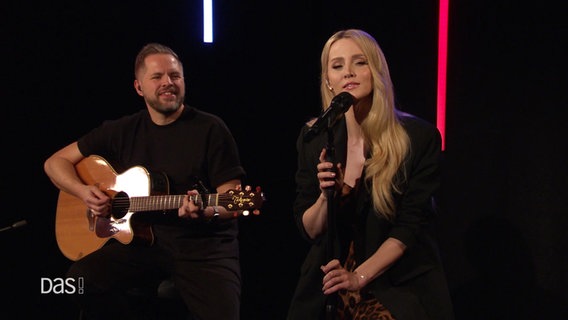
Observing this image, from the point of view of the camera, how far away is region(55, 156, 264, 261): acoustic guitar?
3061 mm

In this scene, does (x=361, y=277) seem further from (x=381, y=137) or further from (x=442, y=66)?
(x=442, y=66)

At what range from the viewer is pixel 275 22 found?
13.6ft

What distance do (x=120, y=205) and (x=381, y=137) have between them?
1540mm

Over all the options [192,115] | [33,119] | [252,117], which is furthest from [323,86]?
[33,119]

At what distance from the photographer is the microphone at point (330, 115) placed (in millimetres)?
2078

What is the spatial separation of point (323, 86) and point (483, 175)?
1.23 meters

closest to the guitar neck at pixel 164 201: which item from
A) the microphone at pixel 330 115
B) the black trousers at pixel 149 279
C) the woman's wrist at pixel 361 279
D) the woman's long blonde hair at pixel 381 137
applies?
the black trousers at pixel 149 279

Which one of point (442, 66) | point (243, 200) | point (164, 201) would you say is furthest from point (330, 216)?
point (442, 66)

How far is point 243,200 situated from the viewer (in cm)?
302

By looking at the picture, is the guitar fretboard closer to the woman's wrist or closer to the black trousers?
the black trousers

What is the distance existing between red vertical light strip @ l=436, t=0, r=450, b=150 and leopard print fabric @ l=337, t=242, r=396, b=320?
50.4 inches

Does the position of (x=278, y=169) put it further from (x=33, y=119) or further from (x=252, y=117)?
(x=33, y=119)

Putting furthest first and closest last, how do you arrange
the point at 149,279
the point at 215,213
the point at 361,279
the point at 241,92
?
the point at 241,92
the point at 149,279
the point at 215,213
the point at 361,279

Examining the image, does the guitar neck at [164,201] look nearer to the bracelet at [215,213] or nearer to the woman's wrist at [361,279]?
the bracelet at [215,213]
